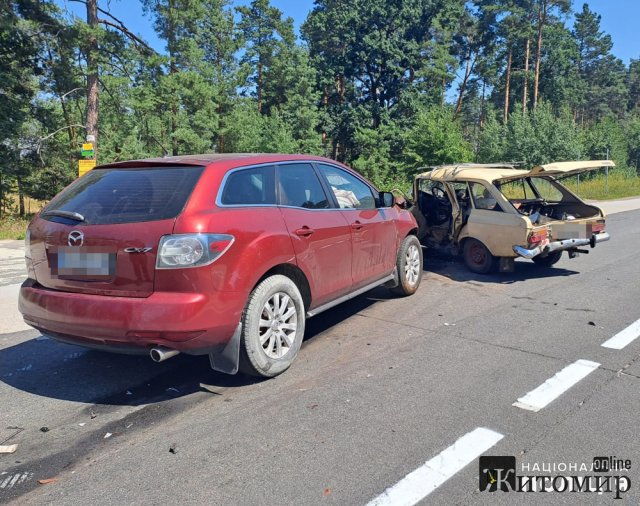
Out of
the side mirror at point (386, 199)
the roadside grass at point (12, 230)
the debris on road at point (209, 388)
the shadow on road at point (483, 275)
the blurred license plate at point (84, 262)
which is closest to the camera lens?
the blurred license plate at point (84, 262)

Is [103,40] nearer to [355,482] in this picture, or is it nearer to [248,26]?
[355,482]

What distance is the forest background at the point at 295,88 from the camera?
63.5ft

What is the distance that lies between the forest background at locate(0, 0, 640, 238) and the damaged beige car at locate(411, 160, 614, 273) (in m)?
7.85

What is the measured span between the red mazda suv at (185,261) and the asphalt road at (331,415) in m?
0.47

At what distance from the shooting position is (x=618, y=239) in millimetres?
11570

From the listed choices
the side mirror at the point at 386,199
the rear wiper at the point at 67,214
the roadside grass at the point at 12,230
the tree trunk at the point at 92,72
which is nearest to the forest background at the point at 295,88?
the tree trunk at the point at 92,72

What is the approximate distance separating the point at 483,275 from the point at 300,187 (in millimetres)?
4255

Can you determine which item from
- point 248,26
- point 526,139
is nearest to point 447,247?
point 526,139

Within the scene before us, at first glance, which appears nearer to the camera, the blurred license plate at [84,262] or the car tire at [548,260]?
the blurred license plate at [84,262]

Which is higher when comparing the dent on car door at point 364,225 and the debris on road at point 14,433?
the dent on car door at point 364,225

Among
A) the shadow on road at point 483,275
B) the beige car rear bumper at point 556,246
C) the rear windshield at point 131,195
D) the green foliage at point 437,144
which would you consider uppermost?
the green foliage at point 437,144

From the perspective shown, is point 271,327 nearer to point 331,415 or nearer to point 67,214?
point 331,415

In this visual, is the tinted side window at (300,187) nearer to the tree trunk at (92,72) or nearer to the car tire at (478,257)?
the car tire at (478,257)

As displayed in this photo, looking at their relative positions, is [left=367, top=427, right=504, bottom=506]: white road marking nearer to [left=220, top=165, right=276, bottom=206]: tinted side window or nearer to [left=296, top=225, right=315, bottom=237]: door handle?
[left=296, top=225, right=315, bottom=237]: door handle
